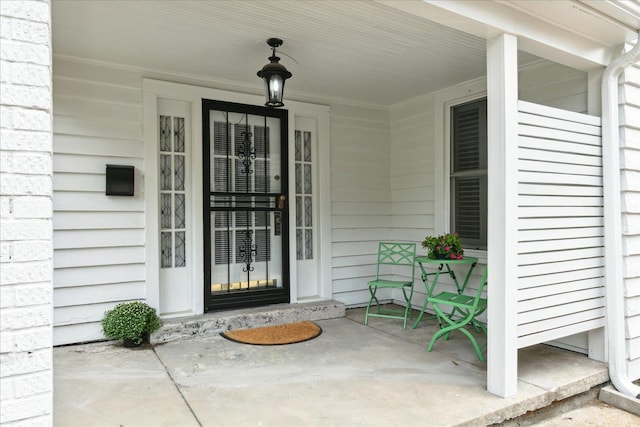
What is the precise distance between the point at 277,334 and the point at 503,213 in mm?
2254

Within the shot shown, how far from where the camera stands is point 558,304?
9.19ft

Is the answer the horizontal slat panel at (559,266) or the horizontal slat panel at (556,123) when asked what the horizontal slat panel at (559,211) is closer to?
the horizontal slat panel at (559,266)

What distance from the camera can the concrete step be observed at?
12.2 feet

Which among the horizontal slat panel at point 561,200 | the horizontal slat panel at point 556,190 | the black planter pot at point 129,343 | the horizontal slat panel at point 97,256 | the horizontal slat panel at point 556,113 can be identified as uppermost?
the horizontal slat panel at point 556,113

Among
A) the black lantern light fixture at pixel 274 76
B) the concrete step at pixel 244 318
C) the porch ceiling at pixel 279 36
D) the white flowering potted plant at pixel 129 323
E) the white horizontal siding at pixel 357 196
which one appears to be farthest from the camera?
the white horizontal siding at pixel 357 196

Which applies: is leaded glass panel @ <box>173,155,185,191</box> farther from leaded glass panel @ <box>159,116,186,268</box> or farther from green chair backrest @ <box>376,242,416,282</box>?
green chair backrest @ <box>376,242,416,282</box>

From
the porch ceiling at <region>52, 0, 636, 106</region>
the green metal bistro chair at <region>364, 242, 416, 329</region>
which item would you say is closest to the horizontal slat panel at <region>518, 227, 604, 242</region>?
the porch ceiling at <region>52, 0, 636, 106</region>

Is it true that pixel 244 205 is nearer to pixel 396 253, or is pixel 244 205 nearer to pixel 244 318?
pixel 244 318

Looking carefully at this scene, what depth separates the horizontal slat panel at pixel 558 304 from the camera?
2.63m

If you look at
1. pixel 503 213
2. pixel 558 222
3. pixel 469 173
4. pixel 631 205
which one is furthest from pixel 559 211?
pixel 469 173

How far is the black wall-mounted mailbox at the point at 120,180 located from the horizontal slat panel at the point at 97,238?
331mm

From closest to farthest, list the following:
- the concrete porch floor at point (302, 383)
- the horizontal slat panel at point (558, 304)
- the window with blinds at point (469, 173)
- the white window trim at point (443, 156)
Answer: the concrete porch floor at point (302, 383) < the horizontal slat panel at point (558, 304) < the window with blinds at point (469, 173) < the white window trim at point (443, 156)

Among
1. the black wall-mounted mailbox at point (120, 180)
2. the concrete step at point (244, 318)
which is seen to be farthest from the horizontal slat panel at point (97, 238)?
the concrete step at point (244, 318)

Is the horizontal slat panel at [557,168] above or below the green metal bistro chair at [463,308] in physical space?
above
